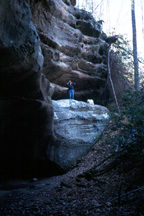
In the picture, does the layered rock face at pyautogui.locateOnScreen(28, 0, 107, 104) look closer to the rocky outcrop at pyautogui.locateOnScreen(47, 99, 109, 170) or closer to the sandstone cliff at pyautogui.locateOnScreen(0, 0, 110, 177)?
the sandstone cliff at pyautogui.locateOnScreen(0, 0, 110, 177)

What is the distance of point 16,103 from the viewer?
653 cm

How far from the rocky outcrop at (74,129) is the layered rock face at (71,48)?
121 inches

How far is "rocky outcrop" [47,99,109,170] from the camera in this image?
8.29 metres

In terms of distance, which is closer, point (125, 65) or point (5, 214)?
point (5, 214)

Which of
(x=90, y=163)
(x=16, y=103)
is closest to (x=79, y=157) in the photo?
(x=90, y=163)

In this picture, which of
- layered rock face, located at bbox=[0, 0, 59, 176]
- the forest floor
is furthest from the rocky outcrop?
the forest floor

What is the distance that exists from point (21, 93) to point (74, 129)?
13.2ft

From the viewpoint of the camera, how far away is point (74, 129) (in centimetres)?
945

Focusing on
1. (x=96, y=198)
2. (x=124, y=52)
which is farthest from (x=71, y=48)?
(x=96, y=198)

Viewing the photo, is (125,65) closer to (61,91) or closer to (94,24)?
(94,24)

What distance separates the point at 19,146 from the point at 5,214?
14.6 feet

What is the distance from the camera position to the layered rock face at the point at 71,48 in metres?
11.1

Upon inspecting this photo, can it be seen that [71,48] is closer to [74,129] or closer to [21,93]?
[74,129]

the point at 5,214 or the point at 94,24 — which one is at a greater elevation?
the point at 94,24
